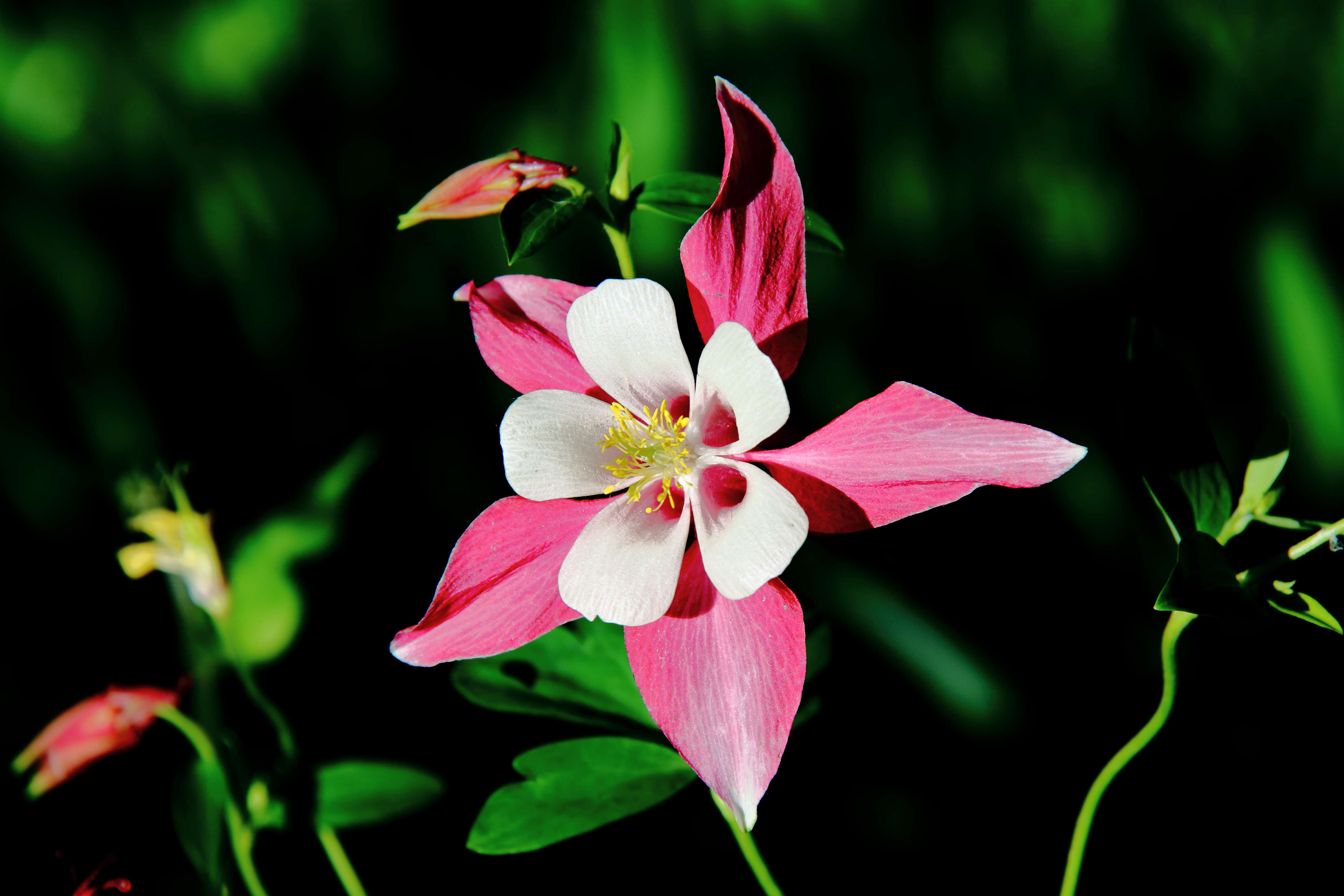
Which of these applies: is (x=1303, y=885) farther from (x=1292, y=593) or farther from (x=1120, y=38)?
(x=1120, y=38)

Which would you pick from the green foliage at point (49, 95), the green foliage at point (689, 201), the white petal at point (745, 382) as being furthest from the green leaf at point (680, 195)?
the green foliage at point (49, 95)

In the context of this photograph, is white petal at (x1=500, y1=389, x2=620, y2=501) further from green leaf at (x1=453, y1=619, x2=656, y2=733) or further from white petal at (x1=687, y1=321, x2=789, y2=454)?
green leaf at (x1=453, y1=619, x2=656, y2=733)

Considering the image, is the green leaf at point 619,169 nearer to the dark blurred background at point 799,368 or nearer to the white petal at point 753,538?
the white petal at point 753,538

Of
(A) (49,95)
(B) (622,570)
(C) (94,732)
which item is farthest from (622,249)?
(A) (49,95)

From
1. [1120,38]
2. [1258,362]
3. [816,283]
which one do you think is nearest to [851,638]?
[816,283]

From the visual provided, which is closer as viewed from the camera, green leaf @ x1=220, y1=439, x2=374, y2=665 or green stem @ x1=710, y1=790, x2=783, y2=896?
green stem @ x1=710, y1=790, x2=783, y2=896

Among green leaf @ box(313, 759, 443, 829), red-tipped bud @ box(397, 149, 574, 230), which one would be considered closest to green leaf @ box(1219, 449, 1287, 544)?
red-tipped bud @ box(397, 149, 574, 230)
